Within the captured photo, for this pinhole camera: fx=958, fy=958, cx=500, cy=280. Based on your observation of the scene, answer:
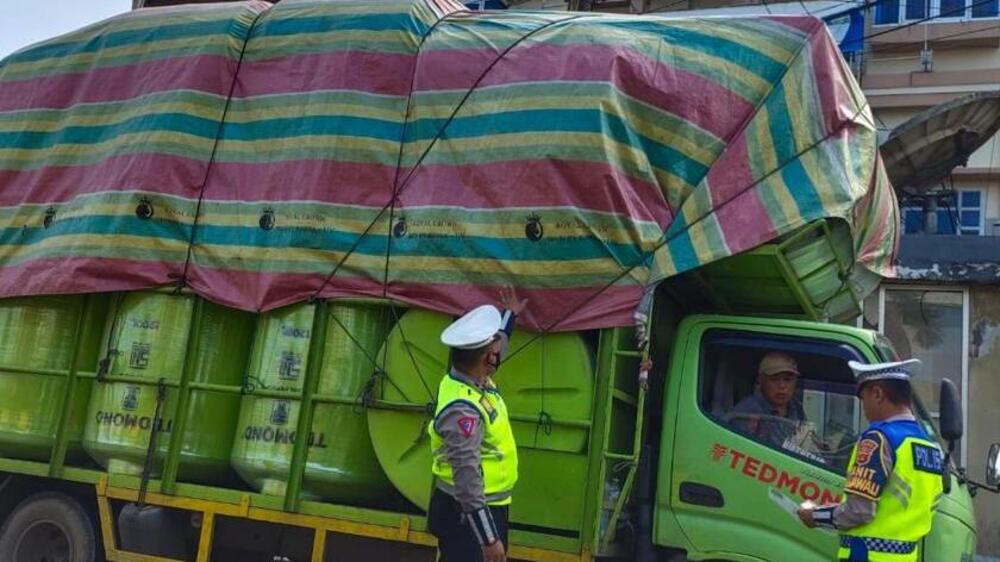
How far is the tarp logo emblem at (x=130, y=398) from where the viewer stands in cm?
573

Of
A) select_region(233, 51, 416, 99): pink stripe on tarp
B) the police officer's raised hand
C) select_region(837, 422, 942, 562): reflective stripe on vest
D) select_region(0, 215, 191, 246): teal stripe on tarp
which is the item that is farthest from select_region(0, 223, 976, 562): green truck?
select_region(233, 51, 416, 99): pink stripe on tarp

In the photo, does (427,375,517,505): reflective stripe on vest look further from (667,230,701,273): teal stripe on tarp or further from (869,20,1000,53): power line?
(869,20,1000,53): power line

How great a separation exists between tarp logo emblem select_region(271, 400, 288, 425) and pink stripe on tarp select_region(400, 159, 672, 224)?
1321mm

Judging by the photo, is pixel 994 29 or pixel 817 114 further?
pixel 994 29

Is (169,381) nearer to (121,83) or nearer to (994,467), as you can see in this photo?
(121,83)

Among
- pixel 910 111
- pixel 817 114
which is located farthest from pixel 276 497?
pixel 910 111

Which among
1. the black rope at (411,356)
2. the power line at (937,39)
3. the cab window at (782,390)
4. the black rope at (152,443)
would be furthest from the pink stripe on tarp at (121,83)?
the power line at (937,39)

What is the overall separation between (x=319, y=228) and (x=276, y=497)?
1.52m

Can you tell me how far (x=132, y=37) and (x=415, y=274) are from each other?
2808 millimetres

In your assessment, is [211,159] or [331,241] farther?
[211,159]

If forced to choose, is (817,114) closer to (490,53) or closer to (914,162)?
(490,53)

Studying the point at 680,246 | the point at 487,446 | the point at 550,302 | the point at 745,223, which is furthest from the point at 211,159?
the point at 745,223

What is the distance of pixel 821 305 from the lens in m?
5.27

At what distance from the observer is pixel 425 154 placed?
534 centimetres
